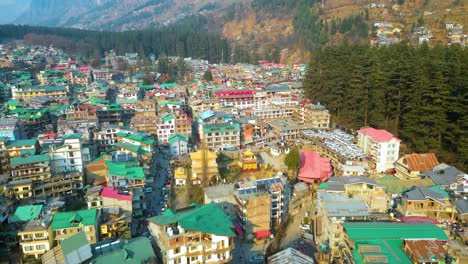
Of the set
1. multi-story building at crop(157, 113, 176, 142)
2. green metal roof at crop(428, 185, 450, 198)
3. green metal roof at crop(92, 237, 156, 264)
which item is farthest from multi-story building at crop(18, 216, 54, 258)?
green metal roof at crop(428, 185, 450, 198)

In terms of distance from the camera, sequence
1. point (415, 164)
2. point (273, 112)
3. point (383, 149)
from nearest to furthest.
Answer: point (415, 164)
point (383, 149)
point (273, 112)

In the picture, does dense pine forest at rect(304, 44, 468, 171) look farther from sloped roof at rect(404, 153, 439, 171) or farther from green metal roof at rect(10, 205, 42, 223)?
green metal roof at rect(10, 205, 42, 223)

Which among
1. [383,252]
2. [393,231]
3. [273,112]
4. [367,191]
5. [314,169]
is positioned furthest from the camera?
[273,112]

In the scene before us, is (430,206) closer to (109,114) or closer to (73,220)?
(73,220)

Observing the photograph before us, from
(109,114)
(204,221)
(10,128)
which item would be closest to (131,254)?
(204,221)

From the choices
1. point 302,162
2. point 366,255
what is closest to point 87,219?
point 366,255

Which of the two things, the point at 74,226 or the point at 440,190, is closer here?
the point at 74,226

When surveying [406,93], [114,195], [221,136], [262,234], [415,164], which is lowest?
[262,234]
